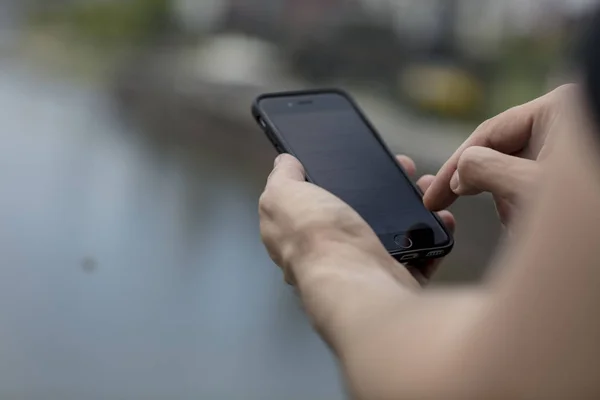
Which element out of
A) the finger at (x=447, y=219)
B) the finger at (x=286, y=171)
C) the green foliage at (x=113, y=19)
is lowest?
the green foliage at (x=113, y=19)

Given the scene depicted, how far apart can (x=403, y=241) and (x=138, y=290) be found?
684mm

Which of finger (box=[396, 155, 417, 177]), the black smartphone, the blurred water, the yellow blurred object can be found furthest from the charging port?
the yellow blurred object

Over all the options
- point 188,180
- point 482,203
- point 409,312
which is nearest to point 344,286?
point 409,312

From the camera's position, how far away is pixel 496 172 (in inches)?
19.0

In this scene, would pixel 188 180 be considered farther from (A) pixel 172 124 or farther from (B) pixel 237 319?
(B) pixel 237 319

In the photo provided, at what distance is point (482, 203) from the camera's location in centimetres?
137

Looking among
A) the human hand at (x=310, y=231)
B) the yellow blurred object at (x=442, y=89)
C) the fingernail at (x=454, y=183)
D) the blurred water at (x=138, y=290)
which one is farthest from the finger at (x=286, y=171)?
the yellow blurred object at (x=442, y=89)

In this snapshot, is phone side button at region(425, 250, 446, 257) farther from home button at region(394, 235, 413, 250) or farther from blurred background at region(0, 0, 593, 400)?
blurred background at region(0, 0, 593, 400)

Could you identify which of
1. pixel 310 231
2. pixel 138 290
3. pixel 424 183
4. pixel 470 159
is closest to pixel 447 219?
pixel 424 183

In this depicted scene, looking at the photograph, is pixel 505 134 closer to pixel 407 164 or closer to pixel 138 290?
pixel 407 164

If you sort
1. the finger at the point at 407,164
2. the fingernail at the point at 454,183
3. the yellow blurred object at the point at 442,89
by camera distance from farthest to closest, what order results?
the yellow blurred object at the point at 442,89, the finger at the point at 407,164, the fingernail at the point at 454,183

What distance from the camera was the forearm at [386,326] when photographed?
29 centimetres

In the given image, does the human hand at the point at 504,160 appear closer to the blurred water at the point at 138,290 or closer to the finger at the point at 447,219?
the finger at the point at 447,219

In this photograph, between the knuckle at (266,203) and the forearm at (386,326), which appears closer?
the forearm at (386,326)
